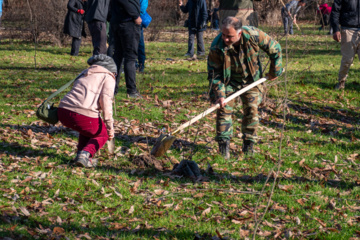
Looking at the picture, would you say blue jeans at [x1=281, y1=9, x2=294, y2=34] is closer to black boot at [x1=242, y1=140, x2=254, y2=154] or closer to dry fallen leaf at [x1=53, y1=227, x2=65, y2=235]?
black boot at [x1=242, y1=140, x2=254, y2=154]

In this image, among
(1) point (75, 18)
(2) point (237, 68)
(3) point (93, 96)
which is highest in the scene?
(1) point (75, 18)

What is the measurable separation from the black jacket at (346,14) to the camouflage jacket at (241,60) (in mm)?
4034

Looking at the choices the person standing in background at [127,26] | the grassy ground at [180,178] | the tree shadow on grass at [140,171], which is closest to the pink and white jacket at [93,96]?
the tree shadow on grass at [140,171]

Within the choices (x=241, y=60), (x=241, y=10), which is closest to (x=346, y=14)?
(x=241, y=10)

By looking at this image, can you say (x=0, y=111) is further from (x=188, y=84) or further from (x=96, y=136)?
(x=188, y=84)

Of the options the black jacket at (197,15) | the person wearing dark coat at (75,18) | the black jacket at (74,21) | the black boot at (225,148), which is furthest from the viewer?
the black jacket at (74,21)

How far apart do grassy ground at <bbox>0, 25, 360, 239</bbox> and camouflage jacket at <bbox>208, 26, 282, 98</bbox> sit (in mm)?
692

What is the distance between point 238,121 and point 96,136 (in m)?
3.24

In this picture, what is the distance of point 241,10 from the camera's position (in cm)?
802

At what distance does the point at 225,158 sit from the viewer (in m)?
5.55

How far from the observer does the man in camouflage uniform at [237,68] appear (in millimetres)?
4988

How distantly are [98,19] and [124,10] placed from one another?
118 cm

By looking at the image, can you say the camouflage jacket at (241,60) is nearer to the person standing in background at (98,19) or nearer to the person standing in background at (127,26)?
the person standing in background at (127,26)

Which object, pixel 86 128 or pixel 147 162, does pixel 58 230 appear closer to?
pixel 86 128
